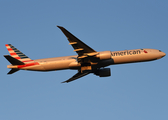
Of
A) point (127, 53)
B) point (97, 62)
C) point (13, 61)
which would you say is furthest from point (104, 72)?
point (13, 61)

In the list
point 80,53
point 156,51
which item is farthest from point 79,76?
point 156,51

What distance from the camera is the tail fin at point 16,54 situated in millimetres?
54191

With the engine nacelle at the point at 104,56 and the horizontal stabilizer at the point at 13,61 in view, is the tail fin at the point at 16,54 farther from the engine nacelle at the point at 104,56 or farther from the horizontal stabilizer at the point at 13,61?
the engine nacelle at the point at 104,56

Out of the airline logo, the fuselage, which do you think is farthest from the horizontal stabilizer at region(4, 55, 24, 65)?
the airline logo

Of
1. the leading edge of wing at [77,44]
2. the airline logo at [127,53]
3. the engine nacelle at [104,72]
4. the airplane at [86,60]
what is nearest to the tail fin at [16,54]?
the airplane at [86,60]

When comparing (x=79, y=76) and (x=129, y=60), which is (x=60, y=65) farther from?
(x=129, y=60)

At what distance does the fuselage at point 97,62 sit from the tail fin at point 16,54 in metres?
1.67

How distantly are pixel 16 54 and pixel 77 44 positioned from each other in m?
14.5

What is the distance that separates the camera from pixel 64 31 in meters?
45.4

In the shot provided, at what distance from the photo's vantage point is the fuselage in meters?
51.9

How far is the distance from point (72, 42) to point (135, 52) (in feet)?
44.0

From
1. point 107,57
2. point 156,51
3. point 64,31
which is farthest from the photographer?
point 156,51

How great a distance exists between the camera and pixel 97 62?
170ft

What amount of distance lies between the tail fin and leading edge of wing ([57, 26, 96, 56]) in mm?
11310
